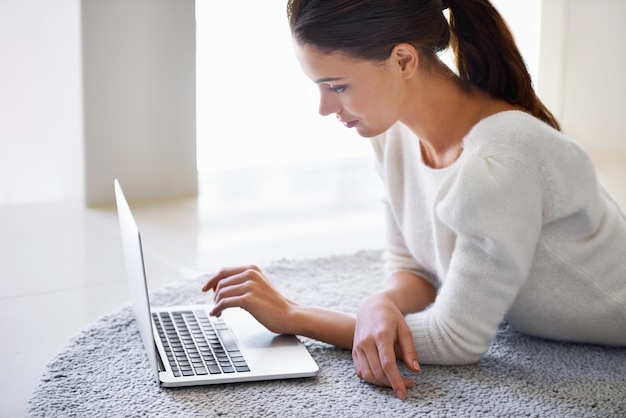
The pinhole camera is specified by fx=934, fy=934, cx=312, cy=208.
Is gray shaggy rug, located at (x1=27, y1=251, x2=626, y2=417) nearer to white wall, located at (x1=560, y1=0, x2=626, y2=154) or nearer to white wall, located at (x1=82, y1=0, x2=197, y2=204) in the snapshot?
white wall, located at (x1=82, y1=0, x2=197, y2=204)

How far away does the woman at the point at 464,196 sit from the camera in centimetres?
139

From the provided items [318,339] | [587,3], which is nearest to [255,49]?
[587,3]

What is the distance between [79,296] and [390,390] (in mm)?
781

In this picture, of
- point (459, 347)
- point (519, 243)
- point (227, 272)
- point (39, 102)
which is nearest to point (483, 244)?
point (519, 243)

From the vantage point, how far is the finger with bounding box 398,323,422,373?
1.45 m

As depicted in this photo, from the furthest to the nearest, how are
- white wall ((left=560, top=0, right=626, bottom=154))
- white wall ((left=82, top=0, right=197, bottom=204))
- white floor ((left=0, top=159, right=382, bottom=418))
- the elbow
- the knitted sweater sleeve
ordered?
white wall ((left=560, top=0, right=626, bottom=154)) → white wall ((left=82, top=0, right=197, bottom=204)) → white floor ((left=0, top=159, right=382, bottom=418)) → the elbow → the knitted sweater sleeve

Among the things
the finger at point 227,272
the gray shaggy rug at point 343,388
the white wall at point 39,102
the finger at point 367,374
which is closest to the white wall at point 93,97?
the white wall at point 39,102

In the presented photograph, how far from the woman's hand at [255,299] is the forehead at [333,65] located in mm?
354

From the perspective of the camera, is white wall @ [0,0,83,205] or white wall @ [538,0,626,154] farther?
white wall @ [538,0,626,154]

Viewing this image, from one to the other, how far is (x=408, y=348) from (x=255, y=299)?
0.85 feet

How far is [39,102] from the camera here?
2.70 m

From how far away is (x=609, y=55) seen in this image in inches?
131

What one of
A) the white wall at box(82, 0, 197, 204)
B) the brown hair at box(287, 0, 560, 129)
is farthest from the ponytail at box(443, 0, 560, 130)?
the white wall at box(82, 0, 197, 204)

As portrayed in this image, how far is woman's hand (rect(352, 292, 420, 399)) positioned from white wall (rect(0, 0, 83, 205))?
141 cm
